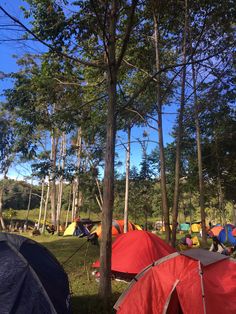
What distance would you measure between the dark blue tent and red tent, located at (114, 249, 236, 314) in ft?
3.82

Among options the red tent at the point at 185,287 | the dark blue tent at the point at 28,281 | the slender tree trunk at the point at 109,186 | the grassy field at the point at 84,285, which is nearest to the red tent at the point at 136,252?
the grassy field at the point at 84,285

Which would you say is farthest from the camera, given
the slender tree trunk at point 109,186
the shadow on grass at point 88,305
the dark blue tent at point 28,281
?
the slender tree trunk at point 109,186

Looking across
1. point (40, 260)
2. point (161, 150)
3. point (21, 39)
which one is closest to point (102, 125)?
point (161, 150)

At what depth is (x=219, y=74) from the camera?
432 inches

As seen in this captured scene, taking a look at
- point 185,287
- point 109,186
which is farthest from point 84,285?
point 185,287

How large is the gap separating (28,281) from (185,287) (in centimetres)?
231

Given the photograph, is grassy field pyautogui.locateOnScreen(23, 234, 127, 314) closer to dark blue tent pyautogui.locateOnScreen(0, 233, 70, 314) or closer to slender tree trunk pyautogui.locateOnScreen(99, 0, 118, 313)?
slender tree trunk pyautogui.locateOnScreen(99, 0, 118, 313)

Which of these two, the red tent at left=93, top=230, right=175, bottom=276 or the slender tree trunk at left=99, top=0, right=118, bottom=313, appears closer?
the slender tree trunk at left=99, top=0, right=118, bottom=313

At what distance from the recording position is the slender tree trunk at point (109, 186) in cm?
658

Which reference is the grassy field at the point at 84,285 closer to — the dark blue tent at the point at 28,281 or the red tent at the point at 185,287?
the red tent at the point at 185,287

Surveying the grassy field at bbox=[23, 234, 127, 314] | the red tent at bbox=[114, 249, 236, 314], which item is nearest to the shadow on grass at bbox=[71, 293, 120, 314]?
the grassy field at bbox=[23, 234, 127, 314]

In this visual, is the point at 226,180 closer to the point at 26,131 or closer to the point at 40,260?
the point at 26,131

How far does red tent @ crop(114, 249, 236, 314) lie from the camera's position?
16.4 ft

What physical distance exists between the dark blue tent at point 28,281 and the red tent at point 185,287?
116cm
